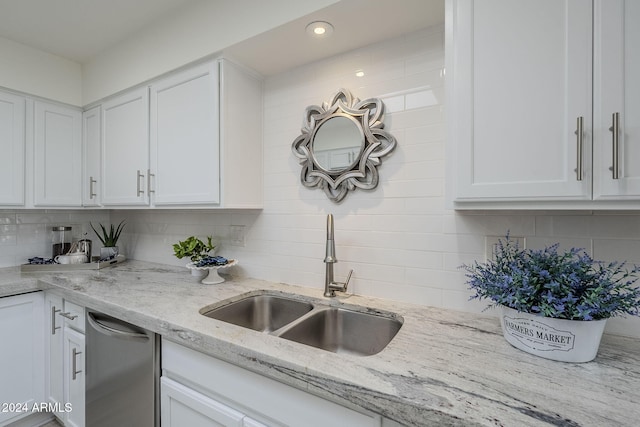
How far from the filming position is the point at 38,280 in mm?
1755

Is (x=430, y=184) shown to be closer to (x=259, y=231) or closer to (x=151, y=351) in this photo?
(x=259, y=231)

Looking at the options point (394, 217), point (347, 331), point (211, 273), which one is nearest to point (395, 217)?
point (394, 217)

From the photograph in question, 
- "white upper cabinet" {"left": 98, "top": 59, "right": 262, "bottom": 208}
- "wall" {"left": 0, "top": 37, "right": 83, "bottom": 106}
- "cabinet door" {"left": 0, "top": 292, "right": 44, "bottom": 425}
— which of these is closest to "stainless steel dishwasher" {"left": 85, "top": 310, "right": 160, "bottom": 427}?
"cabinet door" {"left": 0, "top": 292, "right": 44, "bottom": 425}

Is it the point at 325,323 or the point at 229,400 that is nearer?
the point at 229,400

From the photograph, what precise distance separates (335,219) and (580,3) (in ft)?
3.82

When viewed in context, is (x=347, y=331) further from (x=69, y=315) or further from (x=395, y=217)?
(x=69, y=315)

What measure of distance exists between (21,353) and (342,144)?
2247mm

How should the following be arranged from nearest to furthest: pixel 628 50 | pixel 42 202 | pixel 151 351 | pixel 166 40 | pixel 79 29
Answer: pixel 628 50 < pixel 151 351 < pixel 166 40 < pixel 79 29 < pixel 42 202

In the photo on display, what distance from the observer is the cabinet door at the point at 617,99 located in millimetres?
738

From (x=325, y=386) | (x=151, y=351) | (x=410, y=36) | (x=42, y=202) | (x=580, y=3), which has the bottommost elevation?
(x=151, y=351)

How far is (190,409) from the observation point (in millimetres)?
1078

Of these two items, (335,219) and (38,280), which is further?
(38,280)

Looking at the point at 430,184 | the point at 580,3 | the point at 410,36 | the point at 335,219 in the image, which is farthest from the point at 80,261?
the point at 580,3

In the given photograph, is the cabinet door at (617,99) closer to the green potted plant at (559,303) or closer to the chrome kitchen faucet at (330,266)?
the green potted plant at (559,303)
